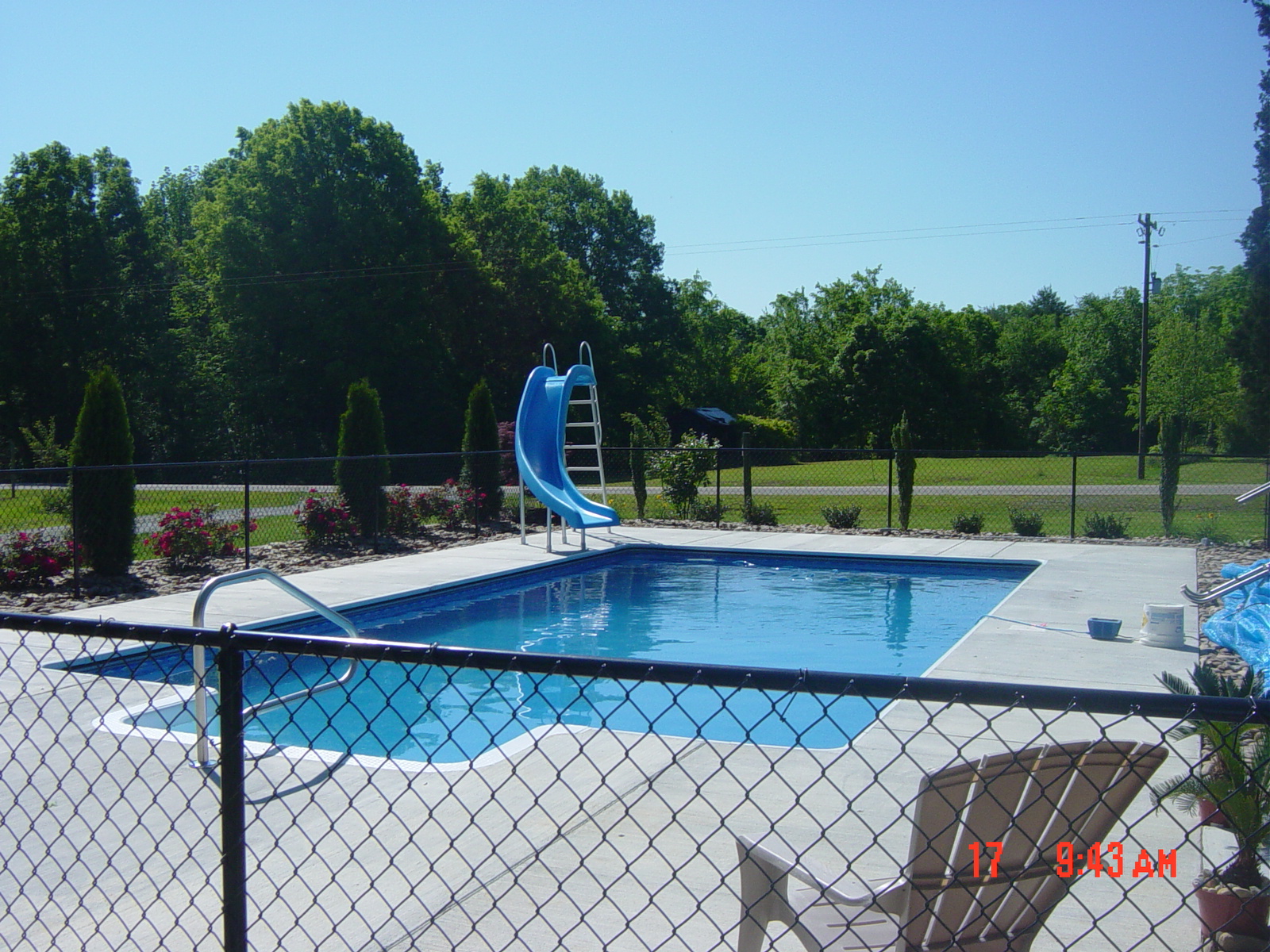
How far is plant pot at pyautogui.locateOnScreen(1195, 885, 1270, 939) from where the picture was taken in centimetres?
291

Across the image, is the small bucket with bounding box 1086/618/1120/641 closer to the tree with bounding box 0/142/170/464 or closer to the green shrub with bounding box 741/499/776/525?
the green shrub with bounding box 741/499/776/525

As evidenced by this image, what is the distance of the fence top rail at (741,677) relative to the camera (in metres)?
1.63

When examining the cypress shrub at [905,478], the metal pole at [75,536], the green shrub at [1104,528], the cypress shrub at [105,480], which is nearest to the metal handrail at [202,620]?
the metal pole at [75,536]

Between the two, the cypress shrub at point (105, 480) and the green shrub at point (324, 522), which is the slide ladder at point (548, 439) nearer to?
the green shrub at point (324, 522)

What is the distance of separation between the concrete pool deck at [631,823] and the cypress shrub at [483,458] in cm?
978

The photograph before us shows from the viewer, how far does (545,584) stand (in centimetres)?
1262

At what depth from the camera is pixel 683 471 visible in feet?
58.7

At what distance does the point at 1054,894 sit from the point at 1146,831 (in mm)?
2146

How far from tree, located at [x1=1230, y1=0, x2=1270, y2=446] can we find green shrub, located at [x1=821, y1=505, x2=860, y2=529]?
19727 mm

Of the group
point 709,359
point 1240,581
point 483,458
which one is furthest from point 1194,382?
point 1240,581

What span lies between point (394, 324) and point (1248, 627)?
96.8ft

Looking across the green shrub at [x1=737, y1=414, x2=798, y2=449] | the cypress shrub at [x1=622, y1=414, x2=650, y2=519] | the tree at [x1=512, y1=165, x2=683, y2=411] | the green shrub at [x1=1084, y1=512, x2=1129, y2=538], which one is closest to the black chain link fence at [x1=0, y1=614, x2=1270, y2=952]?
the green shrub at [x1=1084, y1=512, x2=1129, y2=538]

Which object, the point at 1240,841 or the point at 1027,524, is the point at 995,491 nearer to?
the point at 1027,524

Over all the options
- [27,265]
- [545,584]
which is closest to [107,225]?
[27,265]
